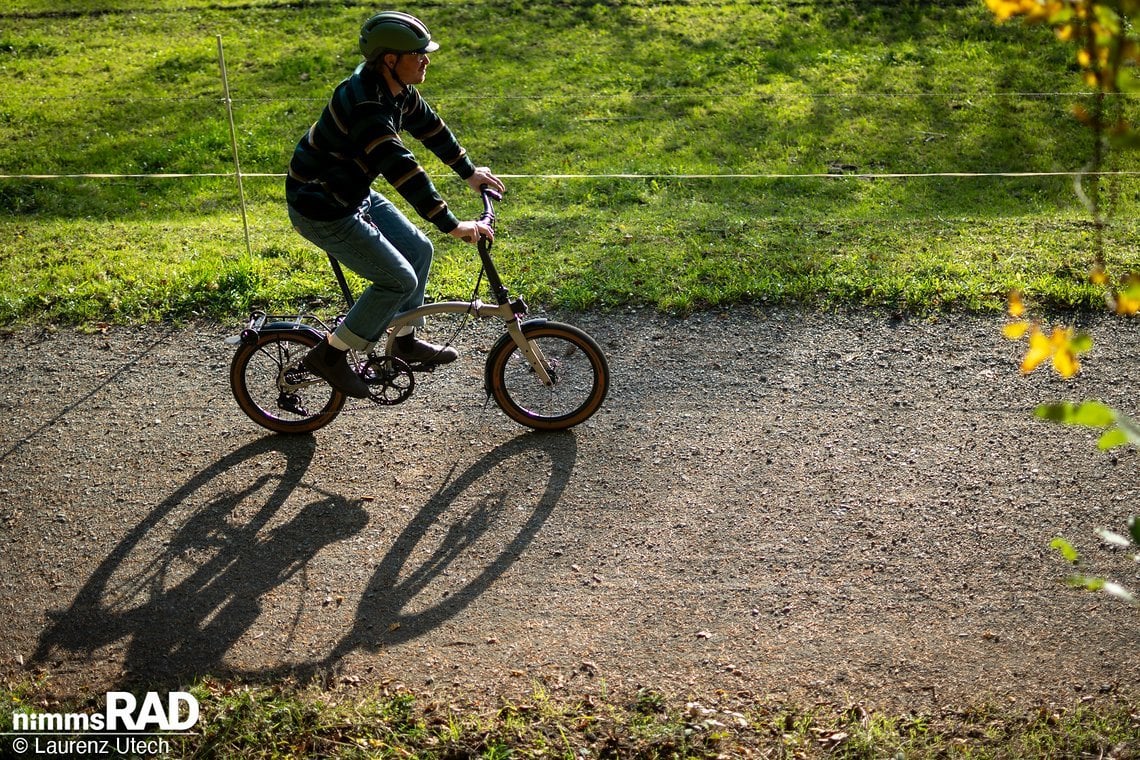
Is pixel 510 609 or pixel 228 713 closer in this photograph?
pixel 228 713

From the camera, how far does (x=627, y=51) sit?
13.8 m

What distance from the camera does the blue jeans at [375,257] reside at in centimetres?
544

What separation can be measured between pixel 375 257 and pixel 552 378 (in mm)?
1200

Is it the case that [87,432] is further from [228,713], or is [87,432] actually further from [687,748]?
[687,748]

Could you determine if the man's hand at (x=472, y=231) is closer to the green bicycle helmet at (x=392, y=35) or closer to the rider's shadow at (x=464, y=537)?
the green bicycle helmet at (x=392, y=35)

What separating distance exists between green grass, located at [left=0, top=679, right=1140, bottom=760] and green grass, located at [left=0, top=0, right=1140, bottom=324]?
374cm

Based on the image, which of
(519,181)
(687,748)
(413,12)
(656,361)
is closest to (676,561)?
(687,748)

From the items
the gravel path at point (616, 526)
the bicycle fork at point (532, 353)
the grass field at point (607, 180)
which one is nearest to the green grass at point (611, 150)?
the grass field at point (607, 180)

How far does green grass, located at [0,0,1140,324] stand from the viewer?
7938 mm

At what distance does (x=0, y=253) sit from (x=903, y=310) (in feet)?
22.6

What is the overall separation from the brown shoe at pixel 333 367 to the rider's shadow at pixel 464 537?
75cm

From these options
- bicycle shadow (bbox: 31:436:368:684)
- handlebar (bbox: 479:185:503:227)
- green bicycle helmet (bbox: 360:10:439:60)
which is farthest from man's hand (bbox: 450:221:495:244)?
bicycle shadow (bbox: 31:436:368:684)

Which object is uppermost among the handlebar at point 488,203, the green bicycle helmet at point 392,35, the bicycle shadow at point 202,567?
the green bicycle helmet at point 392,35

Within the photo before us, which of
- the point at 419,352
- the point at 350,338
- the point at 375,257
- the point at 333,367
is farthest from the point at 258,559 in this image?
the point at 375,257
